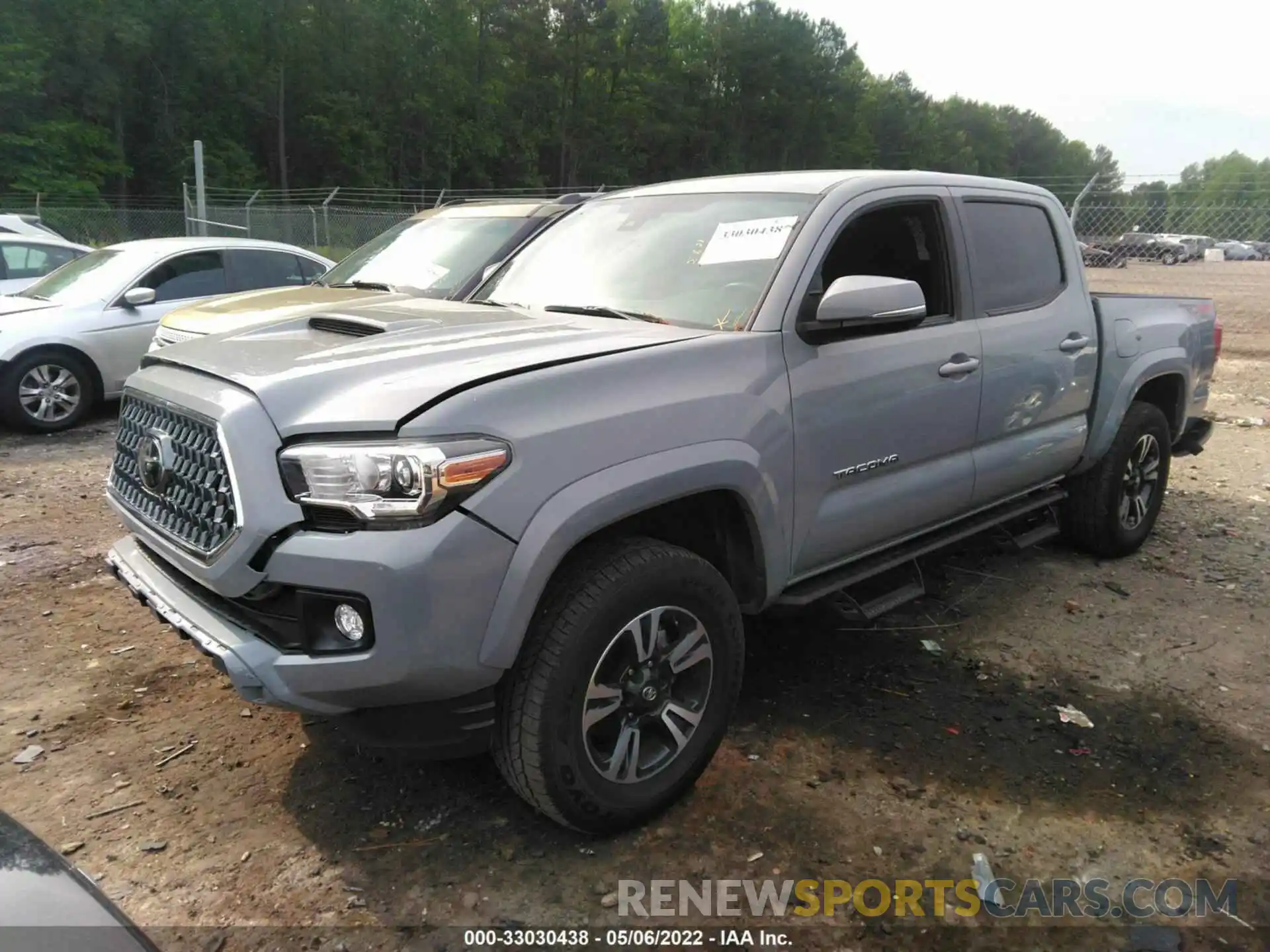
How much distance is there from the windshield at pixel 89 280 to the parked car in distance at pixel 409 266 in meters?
1.32

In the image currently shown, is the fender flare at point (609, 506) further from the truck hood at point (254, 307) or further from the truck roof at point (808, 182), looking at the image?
the truck hood at point (254, 307)

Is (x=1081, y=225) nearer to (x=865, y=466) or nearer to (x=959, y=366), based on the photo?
(x=959, y=366)

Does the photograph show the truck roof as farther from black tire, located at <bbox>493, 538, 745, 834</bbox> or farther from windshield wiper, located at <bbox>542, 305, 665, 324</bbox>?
black tire, located at <bbox>493, 538, 745, 834</bbox>

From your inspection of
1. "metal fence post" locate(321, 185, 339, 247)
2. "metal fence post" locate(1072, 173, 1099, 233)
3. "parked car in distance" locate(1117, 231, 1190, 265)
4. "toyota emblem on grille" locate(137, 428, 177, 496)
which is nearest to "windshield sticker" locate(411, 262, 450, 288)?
"toyota emblem on grille" locate(137, 428, 177, 496)

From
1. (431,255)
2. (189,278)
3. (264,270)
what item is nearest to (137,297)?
(189,278)

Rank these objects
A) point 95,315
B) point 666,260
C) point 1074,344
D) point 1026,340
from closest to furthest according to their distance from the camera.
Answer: point 666,260
point 1026,340
point 1074,344
point 95,315

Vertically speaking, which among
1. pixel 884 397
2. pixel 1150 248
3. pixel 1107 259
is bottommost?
pixel 884 397

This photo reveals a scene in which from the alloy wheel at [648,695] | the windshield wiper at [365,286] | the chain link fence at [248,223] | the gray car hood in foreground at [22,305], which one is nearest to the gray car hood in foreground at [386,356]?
the alloy wheel at [648,695]

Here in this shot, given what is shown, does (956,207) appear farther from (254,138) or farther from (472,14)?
(472,14)

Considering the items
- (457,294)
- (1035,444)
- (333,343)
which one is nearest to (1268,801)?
(1035,444)

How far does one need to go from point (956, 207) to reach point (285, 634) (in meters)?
3.09

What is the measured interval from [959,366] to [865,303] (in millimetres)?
852

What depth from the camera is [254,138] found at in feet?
156

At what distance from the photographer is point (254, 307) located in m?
6.41
